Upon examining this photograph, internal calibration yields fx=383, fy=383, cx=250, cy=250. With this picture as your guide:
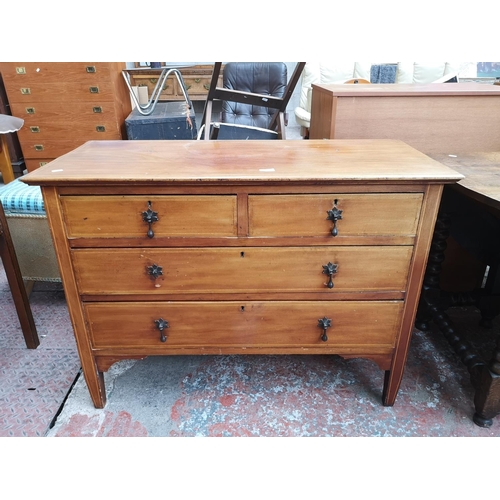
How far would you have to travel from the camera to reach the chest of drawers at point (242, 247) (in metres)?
1.28

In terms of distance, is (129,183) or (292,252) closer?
(129,183)

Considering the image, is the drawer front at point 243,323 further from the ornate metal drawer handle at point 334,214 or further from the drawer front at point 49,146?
the drawer front at point 49,146

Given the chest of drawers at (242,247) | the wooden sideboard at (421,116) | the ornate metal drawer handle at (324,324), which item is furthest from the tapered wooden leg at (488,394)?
the wooden sideboard at (421,116)

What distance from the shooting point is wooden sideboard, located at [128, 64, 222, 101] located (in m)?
5.46

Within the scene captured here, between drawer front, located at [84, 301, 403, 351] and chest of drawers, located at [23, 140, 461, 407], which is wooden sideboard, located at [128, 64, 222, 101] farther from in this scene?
drawer front, located at [84, 301, 403, 351]

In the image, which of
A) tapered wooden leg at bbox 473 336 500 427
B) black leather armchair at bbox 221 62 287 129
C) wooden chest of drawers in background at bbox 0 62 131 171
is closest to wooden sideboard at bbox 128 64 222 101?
wooden chest of drawers in background at bbox 0 62 131 171

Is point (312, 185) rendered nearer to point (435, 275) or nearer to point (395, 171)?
point (395, 171)

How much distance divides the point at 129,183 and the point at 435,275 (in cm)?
161

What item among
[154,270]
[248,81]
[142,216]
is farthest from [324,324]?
[248,81]

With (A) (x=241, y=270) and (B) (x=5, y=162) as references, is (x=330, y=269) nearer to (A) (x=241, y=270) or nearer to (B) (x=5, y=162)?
(A) (x=241, y=270)

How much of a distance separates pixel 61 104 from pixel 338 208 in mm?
3635

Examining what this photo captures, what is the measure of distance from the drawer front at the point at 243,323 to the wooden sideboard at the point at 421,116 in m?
0.98

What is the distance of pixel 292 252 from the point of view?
4.50 ft

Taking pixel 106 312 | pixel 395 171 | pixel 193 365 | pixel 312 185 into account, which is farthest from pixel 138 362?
pixel 395 171
